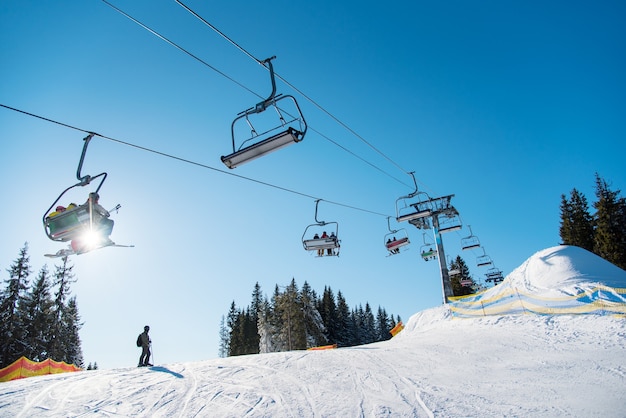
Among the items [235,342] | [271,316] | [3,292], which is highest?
[3,292]

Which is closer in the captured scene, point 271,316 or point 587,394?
point 587,394

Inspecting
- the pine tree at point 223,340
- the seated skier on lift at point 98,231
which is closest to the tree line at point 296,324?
the pine tree at point 223,340

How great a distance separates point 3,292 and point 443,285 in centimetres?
4192

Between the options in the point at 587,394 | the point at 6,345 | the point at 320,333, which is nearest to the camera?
the point at 587,394

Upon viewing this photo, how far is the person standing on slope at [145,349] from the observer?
1223cm

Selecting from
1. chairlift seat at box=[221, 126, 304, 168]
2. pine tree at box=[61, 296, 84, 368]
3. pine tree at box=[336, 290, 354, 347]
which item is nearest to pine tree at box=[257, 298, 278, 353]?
pine tree at box=[336, 290, 354, 347]

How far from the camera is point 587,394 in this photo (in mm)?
6027

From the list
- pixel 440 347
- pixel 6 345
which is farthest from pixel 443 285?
pixel 6 345

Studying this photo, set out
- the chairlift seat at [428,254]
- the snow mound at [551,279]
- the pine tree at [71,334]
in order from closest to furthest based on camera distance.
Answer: the snow mound at [551,279]
the chairlift seat at [428,254]
the pine tree at [71,334]

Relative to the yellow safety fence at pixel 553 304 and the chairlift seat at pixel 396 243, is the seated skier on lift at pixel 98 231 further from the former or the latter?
the yellow safety fence at pixel 553 304

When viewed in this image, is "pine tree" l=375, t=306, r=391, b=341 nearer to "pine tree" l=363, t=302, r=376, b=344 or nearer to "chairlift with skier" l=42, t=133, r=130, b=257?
"pine tree" l=363, t=302, r=376, b=344

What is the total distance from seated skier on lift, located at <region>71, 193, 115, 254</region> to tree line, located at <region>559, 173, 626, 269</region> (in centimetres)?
4516

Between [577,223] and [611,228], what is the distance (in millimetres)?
8495

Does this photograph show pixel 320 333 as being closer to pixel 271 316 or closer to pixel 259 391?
pixel 271 316
